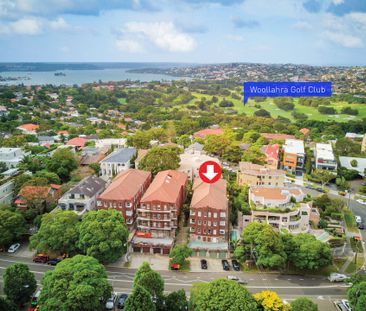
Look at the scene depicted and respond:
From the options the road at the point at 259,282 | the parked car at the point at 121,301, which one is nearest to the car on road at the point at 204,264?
the road at the point at 259,282

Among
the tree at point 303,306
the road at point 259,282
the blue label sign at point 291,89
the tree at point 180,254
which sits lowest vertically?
the road at point 259,282

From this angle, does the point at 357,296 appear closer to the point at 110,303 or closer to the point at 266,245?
the point at 266,245

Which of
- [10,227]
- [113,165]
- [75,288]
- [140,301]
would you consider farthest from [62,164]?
[140,301]

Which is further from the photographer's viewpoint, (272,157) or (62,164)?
(272,157)

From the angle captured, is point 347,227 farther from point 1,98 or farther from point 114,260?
point 1,98

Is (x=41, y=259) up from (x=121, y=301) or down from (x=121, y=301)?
up

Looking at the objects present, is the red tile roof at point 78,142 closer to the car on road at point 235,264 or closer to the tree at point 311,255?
the car on road at point 235,264
